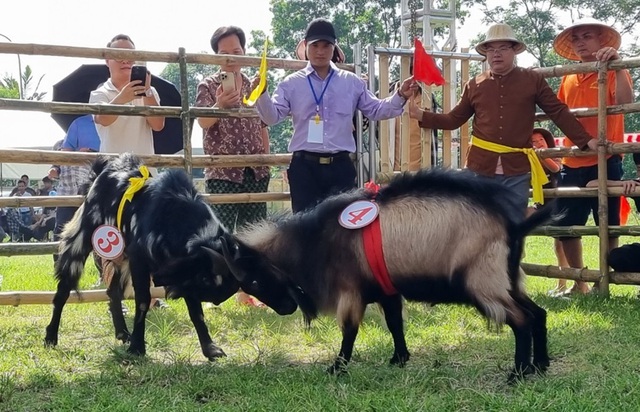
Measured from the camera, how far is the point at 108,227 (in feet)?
16.1

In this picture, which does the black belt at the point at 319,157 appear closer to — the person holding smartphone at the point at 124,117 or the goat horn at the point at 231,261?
the person holding smartphone at the point at 124,117

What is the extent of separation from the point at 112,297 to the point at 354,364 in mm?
2002

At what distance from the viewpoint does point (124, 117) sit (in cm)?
636

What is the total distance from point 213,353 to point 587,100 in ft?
14.0

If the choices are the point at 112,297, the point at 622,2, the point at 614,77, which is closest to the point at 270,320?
the point at 112,297

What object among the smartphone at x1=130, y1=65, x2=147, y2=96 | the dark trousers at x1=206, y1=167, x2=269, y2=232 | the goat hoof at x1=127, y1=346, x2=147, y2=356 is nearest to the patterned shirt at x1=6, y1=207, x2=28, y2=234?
the dark trousers at x1=206, y1=167, x2=269, y2=232

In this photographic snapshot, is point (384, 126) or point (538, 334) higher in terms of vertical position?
point (384, 126)

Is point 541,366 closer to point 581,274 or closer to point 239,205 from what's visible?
point 581,274

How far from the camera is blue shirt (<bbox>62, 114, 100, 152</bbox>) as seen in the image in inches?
261

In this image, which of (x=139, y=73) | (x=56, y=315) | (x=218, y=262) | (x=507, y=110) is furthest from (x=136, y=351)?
(x=507, y=110)

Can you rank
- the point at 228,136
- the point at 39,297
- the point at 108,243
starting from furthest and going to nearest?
the point at 228,136, the point at 39,297, the point at 108,243

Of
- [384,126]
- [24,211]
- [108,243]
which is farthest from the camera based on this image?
[24,211]

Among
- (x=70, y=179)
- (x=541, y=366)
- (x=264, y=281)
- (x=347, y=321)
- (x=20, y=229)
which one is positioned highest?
(x=70, y=179)

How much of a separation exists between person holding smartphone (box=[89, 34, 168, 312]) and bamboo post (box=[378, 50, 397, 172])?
6.68ft
